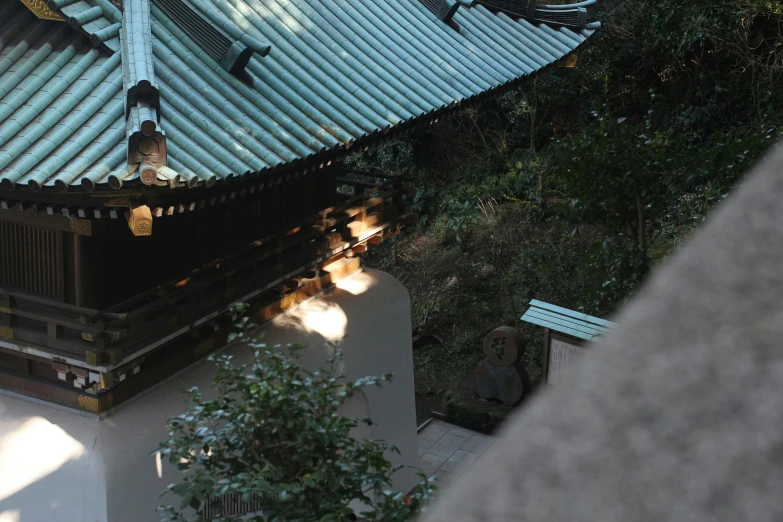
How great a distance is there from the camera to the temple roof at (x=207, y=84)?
5648 millimetres

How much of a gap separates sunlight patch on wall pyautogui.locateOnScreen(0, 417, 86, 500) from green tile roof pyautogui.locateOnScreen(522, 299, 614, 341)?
7.74 m

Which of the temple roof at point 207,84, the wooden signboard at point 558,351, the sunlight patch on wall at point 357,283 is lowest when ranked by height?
the wooden signboard at point 558,351

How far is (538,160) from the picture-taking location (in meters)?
20.8

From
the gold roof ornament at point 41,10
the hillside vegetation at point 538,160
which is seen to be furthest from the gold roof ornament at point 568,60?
the gold roof ornament at point 41,10

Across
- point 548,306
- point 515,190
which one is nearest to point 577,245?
point 515,190

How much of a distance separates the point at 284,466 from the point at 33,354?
10.9 ft

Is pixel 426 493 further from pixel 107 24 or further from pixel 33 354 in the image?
pixel 107 24

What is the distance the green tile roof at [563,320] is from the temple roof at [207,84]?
450 centimetres

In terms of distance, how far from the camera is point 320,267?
968cm

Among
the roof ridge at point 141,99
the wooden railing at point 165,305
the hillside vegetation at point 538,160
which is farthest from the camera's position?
the hillside vegetation at point 538,160

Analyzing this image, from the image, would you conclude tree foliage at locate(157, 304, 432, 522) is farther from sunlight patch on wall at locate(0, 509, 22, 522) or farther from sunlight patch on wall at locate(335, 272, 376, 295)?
sunlight patch on wall at locate(335, 272, 376, 295)

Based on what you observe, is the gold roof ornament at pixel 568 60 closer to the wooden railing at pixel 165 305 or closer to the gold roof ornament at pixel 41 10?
the wooden railing at pixel 165 305

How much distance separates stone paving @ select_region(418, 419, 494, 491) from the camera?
1328 cm

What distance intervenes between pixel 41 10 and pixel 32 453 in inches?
148
